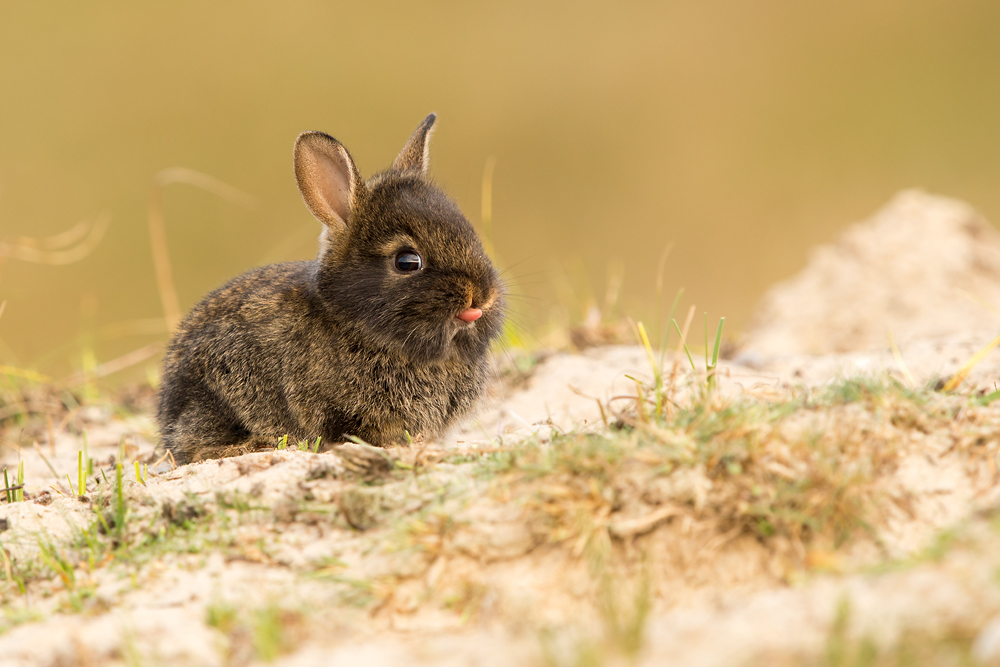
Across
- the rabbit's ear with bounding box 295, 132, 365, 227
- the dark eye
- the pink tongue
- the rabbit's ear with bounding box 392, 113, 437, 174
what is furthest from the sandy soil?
the rabbit's ear with bounding box 392, 113, 437, 174

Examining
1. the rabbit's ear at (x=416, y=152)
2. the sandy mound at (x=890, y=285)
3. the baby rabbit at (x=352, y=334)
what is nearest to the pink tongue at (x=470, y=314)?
the baby rabbit at (x=352, y=334)

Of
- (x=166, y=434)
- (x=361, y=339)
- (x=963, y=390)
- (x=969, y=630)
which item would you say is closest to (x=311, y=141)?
(x=361, y=339)

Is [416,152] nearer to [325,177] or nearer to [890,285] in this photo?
[325,177]

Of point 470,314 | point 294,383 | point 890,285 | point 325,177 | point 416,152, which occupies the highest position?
point 890,285

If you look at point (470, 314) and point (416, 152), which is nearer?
point (470, 314)

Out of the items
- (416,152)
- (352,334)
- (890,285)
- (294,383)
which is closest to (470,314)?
(352,334)

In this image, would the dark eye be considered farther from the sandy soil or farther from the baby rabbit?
the sandy soil
